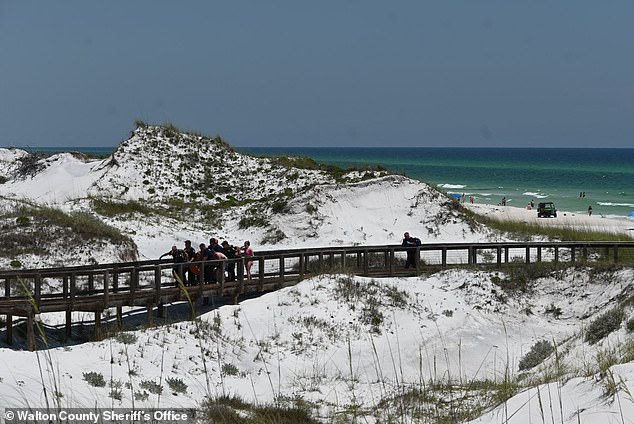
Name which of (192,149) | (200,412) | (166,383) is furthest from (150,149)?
(200,412)

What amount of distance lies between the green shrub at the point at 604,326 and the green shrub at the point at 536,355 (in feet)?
3.45

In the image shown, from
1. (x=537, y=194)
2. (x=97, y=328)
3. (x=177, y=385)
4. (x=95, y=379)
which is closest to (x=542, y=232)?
(x=97, y=328)

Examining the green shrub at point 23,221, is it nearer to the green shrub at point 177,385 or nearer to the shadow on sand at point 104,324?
the shadow on sand at point 104,324

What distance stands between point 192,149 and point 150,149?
9.95 ft

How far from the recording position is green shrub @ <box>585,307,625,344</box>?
20.8m

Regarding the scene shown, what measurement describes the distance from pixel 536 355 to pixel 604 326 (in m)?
2.02

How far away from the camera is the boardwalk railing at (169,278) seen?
20.2m

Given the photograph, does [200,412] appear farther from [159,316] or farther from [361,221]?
[361,221]

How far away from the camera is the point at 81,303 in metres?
20.5

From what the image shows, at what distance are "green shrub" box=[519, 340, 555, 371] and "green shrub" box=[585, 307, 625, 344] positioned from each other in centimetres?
105

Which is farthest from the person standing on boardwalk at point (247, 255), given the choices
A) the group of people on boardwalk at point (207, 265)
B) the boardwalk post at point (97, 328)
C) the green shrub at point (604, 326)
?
the green shrub at point (604, 326)

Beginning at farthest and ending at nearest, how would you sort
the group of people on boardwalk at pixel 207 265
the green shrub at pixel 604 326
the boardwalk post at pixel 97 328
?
the group of people on boardwalk at pixel 207 265
the green shrub at pixel 604 326
the boardwalk post at pixel 97 328

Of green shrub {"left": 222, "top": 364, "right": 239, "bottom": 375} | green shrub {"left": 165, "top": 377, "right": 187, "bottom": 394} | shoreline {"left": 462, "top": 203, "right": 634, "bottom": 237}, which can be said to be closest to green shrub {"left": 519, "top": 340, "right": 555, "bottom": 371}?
green shrub {"left": 222, "top": 364, "right": 239, "bottom": 375}

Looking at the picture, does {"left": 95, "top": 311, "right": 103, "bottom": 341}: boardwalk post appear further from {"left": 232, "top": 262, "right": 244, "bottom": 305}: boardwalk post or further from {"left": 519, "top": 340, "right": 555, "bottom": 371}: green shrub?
{"left": 519, "top": 340, "right": 555, "bottom": 371}: green shrub
